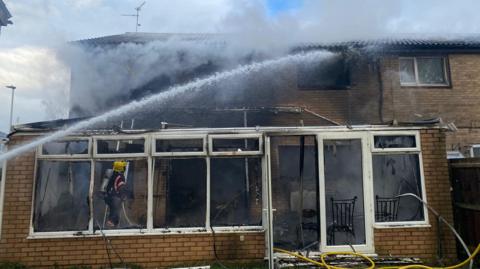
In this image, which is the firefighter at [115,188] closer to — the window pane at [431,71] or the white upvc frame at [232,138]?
the white upvc frame at [232,138]

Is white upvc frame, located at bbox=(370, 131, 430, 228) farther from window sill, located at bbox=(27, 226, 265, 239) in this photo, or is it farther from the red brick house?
window sill, located at bbox=(27, 226, 265, 239)

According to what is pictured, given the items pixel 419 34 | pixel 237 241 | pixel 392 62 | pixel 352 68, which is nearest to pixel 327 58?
pixel 352 68

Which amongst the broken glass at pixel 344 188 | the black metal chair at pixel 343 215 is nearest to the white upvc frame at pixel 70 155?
the broken glass at pixel 344 188

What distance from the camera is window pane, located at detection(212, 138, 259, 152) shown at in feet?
20.9

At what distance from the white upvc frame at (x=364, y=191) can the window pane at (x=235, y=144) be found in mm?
1152

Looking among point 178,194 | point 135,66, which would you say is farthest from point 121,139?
point 135,66

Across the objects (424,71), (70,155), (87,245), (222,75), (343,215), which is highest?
(424,71)

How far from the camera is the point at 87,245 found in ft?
19.5

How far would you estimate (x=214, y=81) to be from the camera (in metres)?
10.0

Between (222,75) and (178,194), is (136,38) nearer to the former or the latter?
(222,75)

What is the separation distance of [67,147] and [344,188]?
5091 mm

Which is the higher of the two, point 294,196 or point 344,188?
point 344,188

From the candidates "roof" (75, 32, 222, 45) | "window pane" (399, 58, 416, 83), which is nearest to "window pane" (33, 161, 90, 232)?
"roof" (75, 32, 222, 45)

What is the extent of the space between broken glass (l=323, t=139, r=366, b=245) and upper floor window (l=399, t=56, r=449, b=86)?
5.31 m
